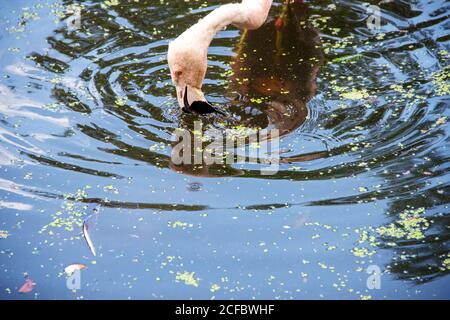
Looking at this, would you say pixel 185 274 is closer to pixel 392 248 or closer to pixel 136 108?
pixel 392 248

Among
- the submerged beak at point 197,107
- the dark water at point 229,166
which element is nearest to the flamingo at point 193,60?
the submerged beak at point 197,107

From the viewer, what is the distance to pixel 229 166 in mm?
4664

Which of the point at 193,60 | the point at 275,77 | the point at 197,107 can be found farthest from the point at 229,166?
the point at 275,77

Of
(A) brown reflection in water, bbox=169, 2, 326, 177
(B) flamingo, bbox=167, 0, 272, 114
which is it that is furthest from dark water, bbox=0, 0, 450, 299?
(B) flamingo, bbox=167, 0, 272, 114

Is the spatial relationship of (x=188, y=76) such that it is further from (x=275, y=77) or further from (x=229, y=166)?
(x=275, y=77)

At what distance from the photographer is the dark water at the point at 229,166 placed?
3.88 metres

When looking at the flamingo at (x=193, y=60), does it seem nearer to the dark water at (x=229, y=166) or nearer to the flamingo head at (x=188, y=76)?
the flamingo head at (x=188, y=76)

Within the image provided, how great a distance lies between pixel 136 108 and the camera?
5258 millimetres

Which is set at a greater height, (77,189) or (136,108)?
(136,108)

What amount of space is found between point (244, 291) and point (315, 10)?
12.6 ft
